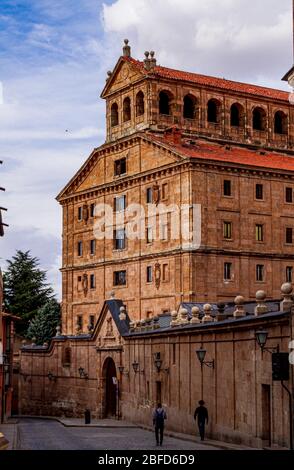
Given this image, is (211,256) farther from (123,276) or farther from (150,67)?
(150,67)

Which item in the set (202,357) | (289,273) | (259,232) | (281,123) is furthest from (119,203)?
(202,357)

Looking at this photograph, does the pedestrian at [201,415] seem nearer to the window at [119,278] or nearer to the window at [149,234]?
the window at [149,234]

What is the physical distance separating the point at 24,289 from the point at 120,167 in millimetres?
31808

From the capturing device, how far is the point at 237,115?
89750 millimetres

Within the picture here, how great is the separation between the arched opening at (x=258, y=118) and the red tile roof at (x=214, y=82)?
4.55 ft

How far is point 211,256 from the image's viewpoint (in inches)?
2913

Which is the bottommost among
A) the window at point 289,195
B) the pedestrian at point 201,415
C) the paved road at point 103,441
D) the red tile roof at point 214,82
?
the paved road at point 103,441

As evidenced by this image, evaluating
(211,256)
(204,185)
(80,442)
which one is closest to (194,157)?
(204,185)

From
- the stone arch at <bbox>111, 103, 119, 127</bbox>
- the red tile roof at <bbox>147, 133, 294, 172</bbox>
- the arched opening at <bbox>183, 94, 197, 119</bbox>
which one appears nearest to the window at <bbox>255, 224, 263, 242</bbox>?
the red tile roof at <bbox>147, 133, 294, 172</bbox>

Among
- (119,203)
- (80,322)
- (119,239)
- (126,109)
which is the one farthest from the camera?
(126,109)

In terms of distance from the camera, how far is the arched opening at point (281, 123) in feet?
302

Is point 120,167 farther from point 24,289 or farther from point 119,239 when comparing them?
point 24,289

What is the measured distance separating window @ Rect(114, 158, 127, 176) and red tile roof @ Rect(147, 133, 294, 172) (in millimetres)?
4071

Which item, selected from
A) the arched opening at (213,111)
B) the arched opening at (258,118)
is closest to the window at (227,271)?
the arched opening at (213,111)
